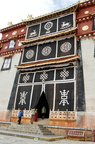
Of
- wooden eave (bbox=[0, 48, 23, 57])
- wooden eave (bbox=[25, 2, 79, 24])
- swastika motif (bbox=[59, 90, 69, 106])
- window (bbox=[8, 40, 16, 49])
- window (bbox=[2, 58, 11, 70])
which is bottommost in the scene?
swastika motif (bbox=[59, 90, 69, 106])

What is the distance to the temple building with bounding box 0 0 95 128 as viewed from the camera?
9961 mm

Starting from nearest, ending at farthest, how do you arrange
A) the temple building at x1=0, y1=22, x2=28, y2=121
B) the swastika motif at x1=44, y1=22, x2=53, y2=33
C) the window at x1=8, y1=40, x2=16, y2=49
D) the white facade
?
the white facade, the temple building at x1=0, y1=22, x2=28, y2=121, the swastika motif at x1=44, y1=22, x2=53, y2=33, the window at x1=8, y1=40, x2=16, y2=49

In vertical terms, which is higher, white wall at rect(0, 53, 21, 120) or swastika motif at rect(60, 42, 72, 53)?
swastika motif at rect(60, 42, 72, 53)

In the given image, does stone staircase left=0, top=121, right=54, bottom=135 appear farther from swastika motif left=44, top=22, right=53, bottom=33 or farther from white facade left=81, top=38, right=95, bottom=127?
swastika motif left=44, top=22, right=53, bottom=33

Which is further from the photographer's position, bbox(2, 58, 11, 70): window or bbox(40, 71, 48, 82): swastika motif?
bbox(2, 58, 11, 70): window

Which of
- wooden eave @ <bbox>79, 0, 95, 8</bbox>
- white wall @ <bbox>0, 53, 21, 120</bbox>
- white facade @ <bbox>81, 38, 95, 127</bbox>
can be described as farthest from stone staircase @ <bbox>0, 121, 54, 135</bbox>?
wooden eave @ <bbox>79, 0, 95, 8</bbox>

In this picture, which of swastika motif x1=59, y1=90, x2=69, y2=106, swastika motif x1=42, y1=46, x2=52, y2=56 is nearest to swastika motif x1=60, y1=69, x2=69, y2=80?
swastika motif x1=59, y1=90, x2=69, y2=106

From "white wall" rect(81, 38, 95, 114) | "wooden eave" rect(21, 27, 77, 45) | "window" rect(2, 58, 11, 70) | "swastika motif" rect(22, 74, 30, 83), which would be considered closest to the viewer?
"white wall" rect(81, 38, 95, 114)

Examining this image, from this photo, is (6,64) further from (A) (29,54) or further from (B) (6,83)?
(A) (29,54)

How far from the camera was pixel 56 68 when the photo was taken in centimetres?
1196

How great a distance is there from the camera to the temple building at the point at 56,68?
9961mm

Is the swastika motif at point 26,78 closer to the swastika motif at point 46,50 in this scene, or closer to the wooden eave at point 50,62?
the wooden eave at point 50,62

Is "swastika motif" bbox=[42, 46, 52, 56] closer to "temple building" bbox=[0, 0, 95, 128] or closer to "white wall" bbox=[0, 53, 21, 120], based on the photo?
"temple building" bbox=[0, 0, 95, 128]

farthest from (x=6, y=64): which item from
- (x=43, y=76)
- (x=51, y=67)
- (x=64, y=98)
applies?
(x=64, y=98)
